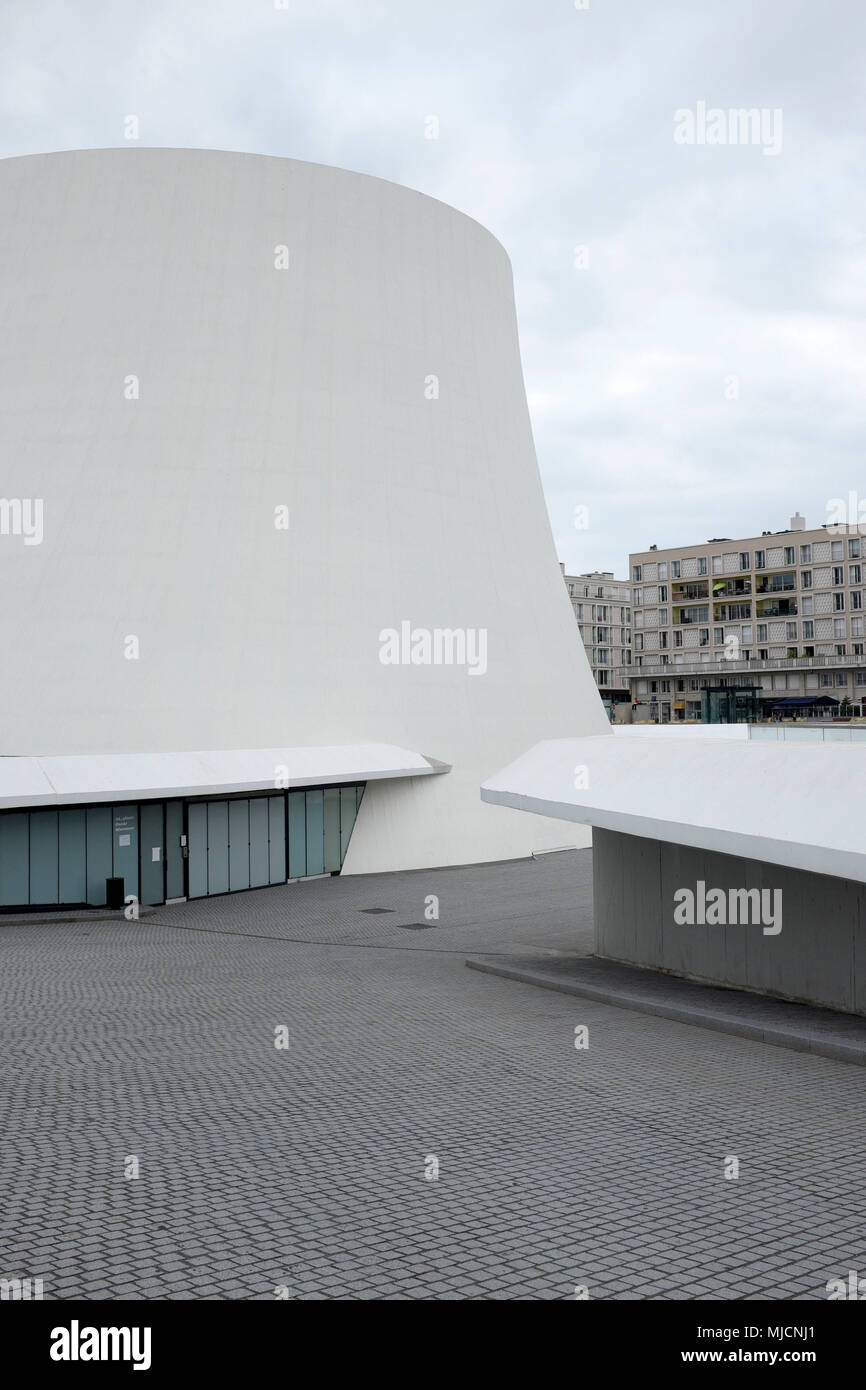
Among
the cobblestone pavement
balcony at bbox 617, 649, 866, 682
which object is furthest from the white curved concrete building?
balcony at bbox 617, 649, 866, 682

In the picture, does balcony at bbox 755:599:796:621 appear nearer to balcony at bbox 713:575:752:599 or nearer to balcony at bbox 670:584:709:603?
balcony at bbox 713:575:752:599

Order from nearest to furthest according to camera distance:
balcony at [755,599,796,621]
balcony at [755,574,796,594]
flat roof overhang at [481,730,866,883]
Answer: flat roof overhang at [481,730,866,883]
balcony at [755,599,796,621]
balcony at [755,574,796,594]

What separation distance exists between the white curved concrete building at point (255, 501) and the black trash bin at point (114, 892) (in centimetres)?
39

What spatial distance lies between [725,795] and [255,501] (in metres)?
16.8

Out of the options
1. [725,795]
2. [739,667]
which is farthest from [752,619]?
A: [725,795]

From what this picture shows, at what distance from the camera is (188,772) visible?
21.9 meters

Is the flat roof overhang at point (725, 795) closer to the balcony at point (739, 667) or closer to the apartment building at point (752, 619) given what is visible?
the apartment building at point (752, 619)

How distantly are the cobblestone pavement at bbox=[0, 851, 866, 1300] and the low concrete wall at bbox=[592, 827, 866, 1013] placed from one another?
4.73 feet

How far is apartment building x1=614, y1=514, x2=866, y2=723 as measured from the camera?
265ft

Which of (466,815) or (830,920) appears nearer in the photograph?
(830,920)

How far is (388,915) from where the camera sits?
2081cm
